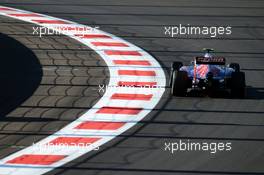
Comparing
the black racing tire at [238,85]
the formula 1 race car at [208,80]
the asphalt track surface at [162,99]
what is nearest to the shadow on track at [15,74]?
the asphalt track surface at [162,99]

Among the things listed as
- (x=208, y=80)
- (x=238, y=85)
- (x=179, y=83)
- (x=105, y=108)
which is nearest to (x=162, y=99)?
(x=179, y=83)

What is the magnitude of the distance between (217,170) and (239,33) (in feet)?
43.3

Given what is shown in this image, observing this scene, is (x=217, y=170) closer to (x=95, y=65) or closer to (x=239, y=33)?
(x=95, y=65)

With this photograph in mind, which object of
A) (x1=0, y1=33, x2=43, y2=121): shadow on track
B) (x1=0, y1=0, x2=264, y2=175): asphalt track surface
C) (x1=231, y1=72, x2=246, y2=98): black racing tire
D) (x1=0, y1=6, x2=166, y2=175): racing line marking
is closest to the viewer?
(x1=0, y1=6, x2=166, y2=175): racing line marking

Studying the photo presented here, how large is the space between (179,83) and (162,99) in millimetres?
450

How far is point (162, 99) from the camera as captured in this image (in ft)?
54.6

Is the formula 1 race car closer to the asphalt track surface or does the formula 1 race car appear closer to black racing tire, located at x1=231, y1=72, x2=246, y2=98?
black racing tire, located at x1=231, y1=72, x2=246, y2=98

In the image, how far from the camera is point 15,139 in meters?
13.5

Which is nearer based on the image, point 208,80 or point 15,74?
point 208,80

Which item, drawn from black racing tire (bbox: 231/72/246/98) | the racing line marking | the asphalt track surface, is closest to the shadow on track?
the asphalt track surface

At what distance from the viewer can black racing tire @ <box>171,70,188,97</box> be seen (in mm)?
16578

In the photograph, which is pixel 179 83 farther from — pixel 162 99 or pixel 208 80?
pixel 208 80

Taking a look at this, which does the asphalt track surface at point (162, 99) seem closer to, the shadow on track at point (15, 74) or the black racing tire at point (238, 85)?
the shadow on track at point (15, 74)

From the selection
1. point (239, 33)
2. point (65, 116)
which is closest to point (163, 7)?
point (239, 33)
